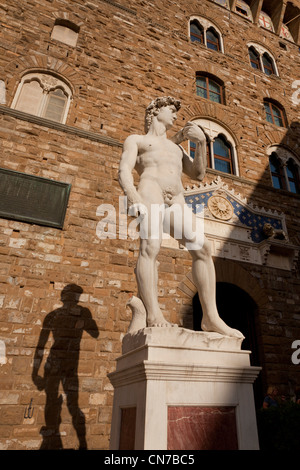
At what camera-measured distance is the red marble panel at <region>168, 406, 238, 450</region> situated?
195 cm

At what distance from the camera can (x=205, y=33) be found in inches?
395

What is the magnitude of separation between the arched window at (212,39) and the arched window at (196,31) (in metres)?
0.23

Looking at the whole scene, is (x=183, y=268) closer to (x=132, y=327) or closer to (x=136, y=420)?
(x=132, y=327)

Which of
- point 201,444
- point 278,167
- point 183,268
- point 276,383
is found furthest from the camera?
point 278,167

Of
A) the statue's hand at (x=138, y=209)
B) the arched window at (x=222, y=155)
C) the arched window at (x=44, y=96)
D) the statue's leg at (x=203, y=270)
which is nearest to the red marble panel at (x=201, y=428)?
the statue's leg at (x=203, y=270)

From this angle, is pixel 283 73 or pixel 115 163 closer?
pixel 115 163

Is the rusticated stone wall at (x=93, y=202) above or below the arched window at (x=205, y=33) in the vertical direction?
below

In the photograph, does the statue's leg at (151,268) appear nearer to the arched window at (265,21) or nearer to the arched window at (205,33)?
the arched window at (205,33)

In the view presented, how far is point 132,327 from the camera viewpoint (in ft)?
8.74

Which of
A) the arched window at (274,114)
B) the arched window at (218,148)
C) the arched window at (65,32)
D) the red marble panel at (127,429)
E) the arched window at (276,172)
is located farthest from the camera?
the arched window at (274,114)

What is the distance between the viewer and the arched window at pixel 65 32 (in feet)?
24.1

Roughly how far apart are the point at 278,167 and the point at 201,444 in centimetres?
829

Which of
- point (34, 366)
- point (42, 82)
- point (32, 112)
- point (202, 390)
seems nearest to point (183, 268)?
point (34, 366)

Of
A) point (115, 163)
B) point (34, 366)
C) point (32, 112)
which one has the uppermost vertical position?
point (32, 112)
